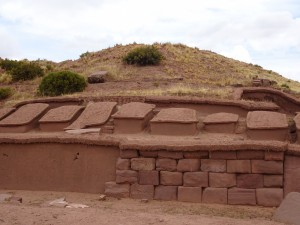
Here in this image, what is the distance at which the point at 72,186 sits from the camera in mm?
9594

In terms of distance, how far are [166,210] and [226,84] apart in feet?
31.7

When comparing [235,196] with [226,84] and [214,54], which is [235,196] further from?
[214,54]

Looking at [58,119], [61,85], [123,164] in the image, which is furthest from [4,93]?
[123,164]

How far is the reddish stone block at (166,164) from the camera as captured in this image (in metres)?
8.84

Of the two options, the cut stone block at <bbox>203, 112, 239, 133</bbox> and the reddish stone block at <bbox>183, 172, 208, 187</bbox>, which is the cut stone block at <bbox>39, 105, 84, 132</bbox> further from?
the reddish stone block at <bbox>183, 172, 208, 187</bbox>

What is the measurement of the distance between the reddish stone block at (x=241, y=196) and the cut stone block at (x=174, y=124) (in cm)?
210

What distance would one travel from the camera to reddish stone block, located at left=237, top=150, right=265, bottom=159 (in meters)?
8.38

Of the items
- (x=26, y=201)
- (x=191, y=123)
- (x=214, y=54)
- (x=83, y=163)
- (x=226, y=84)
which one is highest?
(x=214, y=54)

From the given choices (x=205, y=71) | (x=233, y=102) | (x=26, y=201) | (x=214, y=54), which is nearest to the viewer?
(x=26, y=201)

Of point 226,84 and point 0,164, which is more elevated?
point 226,84

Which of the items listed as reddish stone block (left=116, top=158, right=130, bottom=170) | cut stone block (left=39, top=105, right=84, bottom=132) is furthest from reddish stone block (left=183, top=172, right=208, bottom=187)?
cut stone block (left=39, top=105, right=84, bottom=132)

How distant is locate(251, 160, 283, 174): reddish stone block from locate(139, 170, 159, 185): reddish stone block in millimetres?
1835

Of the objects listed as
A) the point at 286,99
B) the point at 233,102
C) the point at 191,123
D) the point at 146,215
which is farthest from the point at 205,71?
the point at 146,215

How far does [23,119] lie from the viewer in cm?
1166
